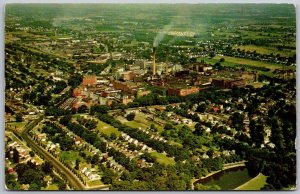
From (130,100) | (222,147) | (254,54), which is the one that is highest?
(254,54)

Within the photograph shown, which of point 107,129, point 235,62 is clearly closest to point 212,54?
point 235,62

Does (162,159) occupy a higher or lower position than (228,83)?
lower

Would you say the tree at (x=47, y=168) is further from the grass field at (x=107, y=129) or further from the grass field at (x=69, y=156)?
the grass field at (x=107, y=129)

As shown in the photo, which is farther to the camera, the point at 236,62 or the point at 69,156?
the point at 236,62

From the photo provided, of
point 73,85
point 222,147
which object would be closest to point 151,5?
point 73,85

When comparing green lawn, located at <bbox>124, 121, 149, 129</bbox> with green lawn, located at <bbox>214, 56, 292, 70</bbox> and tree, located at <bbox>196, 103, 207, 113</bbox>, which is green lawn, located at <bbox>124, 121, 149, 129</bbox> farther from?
green lawn, located at <bbox>214, 56, 292, 70</bbox>

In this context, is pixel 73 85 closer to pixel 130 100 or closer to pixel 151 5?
pixel 130 100

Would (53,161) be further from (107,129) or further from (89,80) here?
(89,80)
